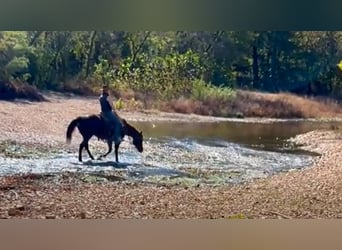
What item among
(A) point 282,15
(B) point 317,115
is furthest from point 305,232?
(A) point 282,15

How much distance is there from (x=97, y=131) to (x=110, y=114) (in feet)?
0.40

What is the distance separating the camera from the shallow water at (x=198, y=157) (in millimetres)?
3750

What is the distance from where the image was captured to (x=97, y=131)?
12.4 ft

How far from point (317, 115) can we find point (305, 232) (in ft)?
2.14

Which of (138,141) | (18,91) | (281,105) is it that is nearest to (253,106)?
(281,105)

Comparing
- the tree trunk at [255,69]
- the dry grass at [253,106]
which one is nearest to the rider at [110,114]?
the dry grass at [253,106]

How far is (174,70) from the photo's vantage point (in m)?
3.80

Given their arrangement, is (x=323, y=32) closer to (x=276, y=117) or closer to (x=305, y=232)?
(x=276, y=117)

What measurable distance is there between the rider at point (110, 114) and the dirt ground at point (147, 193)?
0.17 ft

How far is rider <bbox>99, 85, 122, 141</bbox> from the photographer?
377 centimetres

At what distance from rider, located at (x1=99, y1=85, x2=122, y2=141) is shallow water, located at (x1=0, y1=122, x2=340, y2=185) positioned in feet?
0.33

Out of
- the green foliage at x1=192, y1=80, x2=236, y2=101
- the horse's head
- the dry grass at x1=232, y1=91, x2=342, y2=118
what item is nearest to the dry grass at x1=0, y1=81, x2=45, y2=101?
the horse's head

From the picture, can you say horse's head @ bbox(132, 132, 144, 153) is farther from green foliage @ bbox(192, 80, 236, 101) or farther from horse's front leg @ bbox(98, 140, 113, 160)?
green foliage @ bbox(192, 80, 236, 101)

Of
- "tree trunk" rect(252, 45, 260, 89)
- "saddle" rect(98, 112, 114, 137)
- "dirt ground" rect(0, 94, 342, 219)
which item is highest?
"tree trunk" rect(252, 45, 260, 89)
